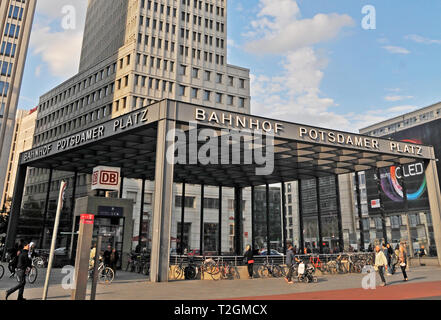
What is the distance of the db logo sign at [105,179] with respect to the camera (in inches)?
920

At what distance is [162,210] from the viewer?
16953 millimetres

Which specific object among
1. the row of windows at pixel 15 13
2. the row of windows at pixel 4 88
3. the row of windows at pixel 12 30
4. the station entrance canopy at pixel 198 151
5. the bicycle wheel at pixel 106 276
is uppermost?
the row of windows at pixel 15 13

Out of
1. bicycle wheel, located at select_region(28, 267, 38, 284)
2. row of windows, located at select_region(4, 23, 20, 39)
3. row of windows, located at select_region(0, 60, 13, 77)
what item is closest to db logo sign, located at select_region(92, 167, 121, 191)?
bicycle wheel, located at select_region(28, 267, 38, 284)

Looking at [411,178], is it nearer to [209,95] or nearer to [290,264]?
[209,95]

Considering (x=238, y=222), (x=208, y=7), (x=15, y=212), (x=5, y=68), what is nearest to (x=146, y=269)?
(x=15, y=212)

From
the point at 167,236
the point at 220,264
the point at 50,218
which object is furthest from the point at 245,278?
the point at 50,218

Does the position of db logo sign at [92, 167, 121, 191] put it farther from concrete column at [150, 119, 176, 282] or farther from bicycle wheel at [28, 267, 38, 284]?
bicycle wheel at [28, 267, 38, 284]

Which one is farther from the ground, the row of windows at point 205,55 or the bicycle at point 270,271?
the row of windows at point 205,55

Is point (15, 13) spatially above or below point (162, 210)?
above

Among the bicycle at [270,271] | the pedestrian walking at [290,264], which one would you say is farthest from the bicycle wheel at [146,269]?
the pedestrian walking at [290,264]

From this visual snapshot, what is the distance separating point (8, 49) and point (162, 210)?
6175cm

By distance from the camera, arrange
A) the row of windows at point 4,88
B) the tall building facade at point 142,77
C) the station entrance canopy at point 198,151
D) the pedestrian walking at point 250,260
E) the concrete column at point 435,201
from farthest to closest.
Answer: the row of windows at point 4,88 < the tall building facade at point 142,77 < the concrete column at point 435,201 < the pedestrian walking at point 250,260 < the station entrance canopy at point 198,151

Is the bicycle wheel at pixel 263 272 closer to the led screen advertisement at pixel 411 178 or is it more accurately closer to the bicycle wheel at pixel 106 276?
the bicycle wheel at pixel 106 276
